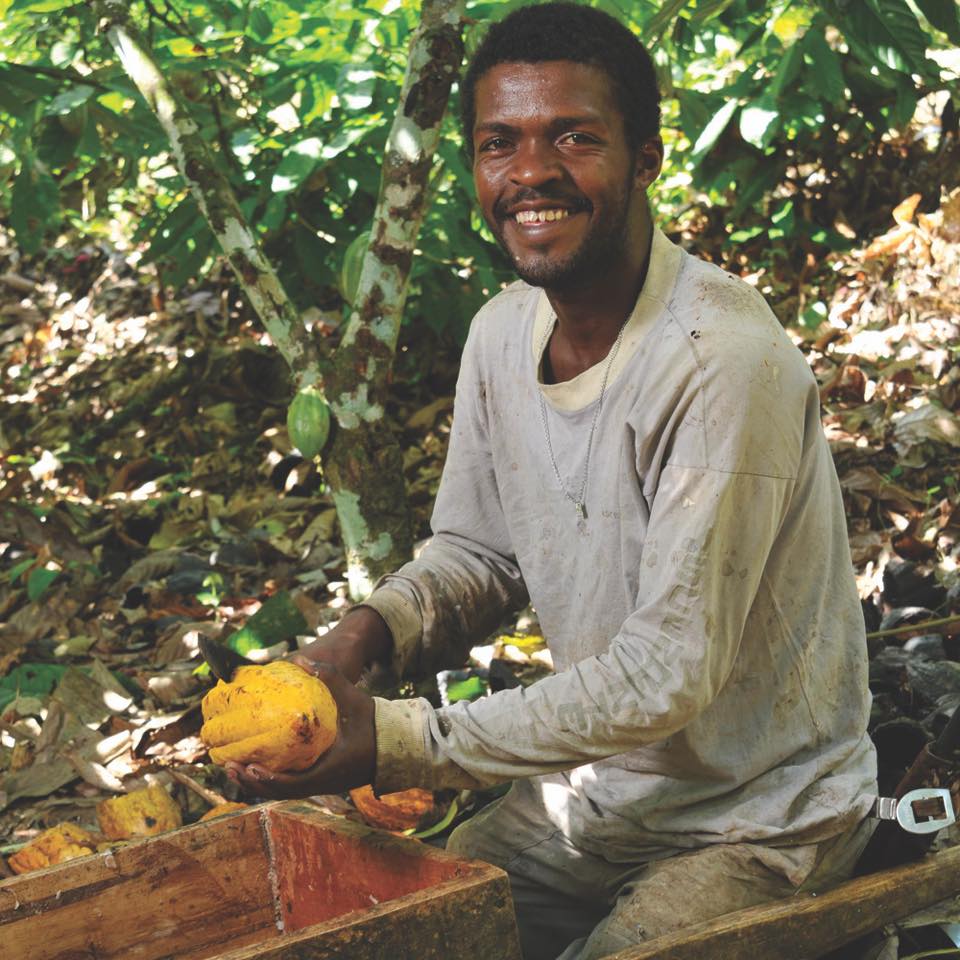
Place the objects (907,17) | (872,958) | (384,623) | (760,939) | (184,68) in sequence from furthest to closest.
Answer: (184,68) → (907,17) → (384,623) → (872,958) → (760,939)

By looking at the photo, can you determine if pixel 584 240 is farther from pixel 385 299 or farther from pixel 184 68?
pixel 184 68

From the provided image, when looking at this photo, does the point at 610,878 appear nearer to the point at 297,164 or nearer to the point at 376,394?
the point at 376,394

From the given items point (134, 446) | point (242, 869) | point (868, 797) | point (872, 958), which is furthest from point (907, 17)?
point (134, 446)

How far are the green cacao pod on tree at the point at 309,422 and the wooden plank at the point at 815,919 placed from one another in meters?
1.54

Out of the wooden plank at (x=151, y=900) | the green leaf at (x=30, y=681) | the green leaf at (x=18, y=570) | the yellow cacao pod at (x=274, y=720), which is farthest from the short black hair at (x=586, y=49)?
the green leaf at (x=18, y=570)

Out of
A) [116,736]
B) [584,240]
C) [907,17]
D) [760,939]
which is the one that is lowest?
[116,736]

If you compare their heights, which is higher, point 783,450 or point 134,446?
point 783,450

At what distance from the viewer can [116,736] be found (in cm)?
313

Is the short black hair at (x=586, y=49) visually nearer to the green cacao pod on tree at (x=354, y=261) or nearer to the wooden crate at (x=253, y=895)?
the wooden crate at (x=253, y=895)

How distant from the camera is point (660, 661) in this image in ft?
5.47

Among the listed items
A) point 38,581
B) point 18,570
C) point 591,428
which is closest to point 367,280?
point 591,428

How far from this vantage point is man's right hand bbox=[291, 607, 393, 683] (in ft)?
6.47

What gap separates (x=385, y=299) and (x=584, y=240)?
112cm

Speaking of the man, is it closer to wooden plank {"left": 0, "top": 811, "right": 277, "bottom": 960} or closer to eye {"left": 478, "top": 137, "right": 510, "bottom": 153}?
eye {"left": 478, "top": 137, "right": 510, "bottom": 153}
